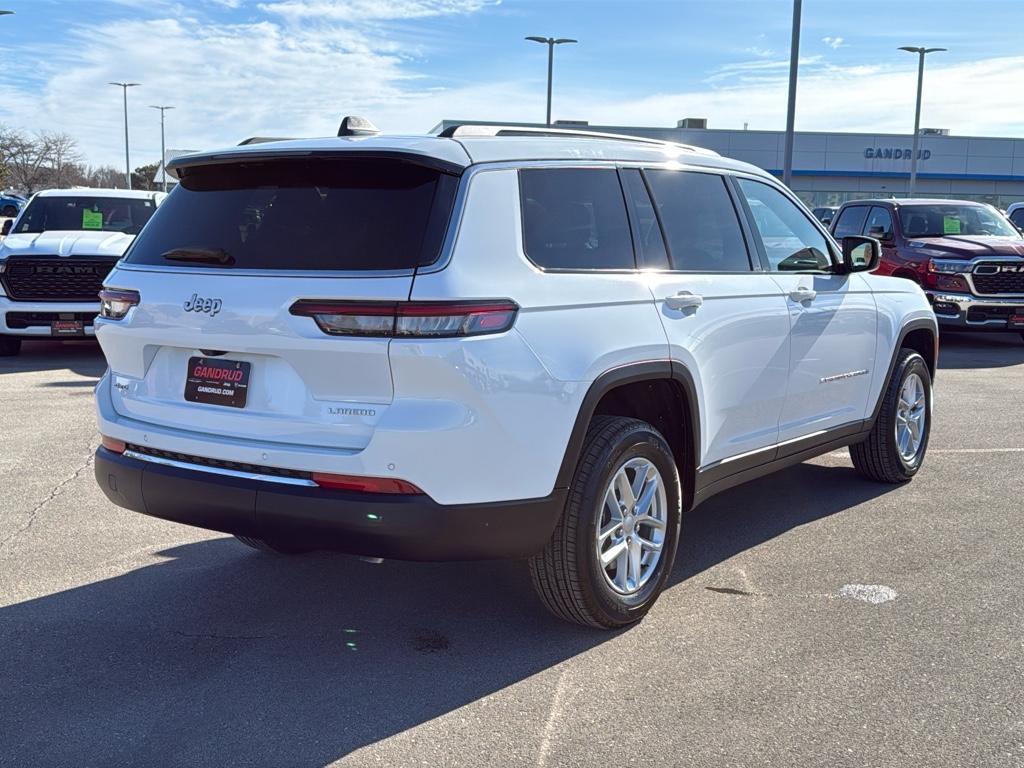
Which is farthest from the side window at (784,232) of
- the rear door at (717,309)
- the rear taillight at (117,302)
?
the rear taillight at (117,302)

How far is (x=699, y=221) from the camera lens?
16.0 feet

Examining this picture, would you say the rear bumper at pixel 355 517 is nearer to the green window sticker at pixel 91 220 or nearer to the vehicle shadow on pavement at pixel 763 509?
the vehicle shadow on pavement at pixel 763 509

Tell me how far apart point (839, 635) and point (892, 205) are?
12.0m

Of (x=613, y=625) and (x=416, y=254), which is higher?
(x=416, y=254)

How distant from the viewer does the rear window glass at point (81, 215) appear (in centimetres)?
1324

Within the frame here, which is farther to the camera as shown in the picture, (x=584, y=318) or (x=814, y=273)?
(x=814, y=273)

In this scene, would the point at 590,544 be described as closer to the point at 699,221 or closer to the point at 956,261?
the point at 699,221

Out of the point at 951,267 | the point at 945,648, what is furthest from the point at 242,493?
the point at 951,267

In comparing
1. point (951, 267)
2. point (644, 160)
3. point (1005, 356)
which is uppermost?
point (644, 160)

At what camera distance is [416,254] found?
3.62 meters

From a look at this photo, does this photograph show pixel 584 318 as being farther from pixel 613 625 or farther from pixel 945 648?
pixel 945 648

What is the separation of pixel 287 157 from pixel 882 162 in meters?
56.6

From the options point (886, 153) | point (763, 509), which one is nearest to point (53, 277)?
point (763, 509)

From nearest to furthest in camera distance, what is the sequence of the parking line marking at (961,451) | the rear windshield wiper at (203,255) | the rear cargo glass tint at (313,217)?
the rear cargo glass tint at (313,217) < the rear windshield wiper at (203,255) < the parking line marking at (961,451)
